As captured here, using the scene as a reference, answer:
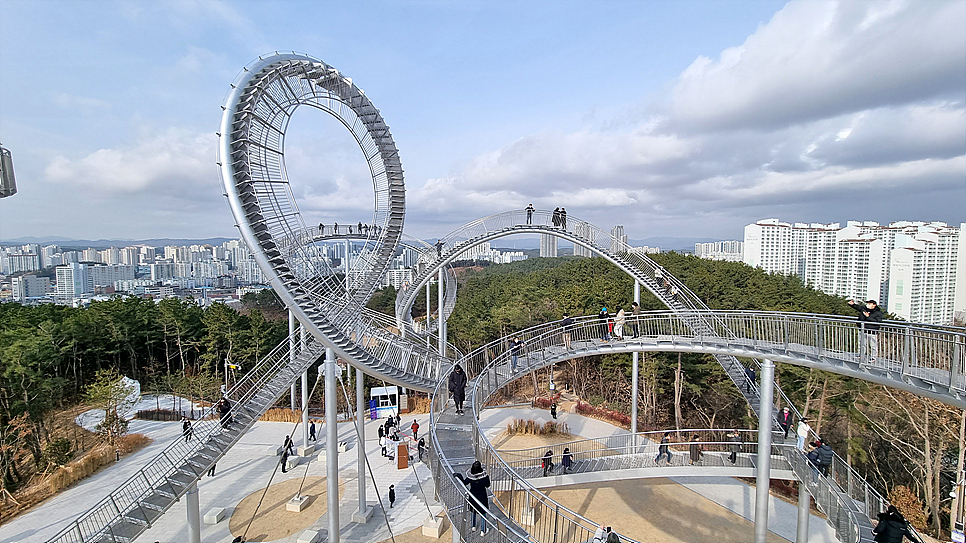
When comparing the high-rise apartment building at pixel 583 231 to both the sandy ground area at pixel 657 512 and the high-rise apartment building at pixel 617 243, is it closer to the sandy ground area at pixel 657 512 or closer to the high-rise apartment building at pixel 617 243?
the high-rise apartment building at pixel 617 243

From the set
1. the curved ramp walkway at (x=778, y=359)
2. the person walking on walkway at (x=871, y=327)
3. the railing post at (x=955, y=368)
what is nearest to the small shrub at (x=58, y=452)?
the curved ramp walkway at (x=778, y=359)

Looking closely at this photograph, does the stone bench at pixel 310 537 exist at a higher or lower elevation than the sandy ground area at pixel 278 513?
higher

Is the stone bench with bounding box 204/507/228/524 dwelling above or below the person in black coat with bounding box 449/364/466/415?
below

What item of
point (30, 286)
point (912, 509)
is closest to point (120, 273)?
point (30, 286)

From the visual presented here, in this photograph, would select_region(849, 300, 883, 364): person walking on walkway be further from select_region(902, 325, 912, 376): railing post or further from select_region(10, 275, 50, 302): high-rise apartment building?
select_region(10, 275, 50, 302): high-rise apartment building

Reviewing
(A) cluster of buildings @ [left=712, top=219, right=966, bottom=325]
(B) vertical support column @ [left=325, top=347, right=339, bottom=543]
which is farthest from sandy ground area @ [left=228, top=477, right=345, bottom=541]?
(A) cluster of buildings @ [left=712, top=219, right=966, bottom=325]

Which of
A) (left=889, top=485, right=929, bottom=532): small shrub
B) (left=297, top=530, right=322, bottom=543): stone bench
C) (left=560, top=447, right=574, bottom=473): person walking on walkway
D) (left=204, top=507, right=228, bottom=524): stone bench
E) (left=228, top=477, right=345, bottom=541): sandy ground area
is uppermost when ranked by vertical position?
(left=560, top=447, right=574, bottom=473): person walking on walkway

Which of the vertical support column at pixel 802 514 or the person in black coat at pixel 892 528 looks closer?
the person in black coat at pixel 892 528
